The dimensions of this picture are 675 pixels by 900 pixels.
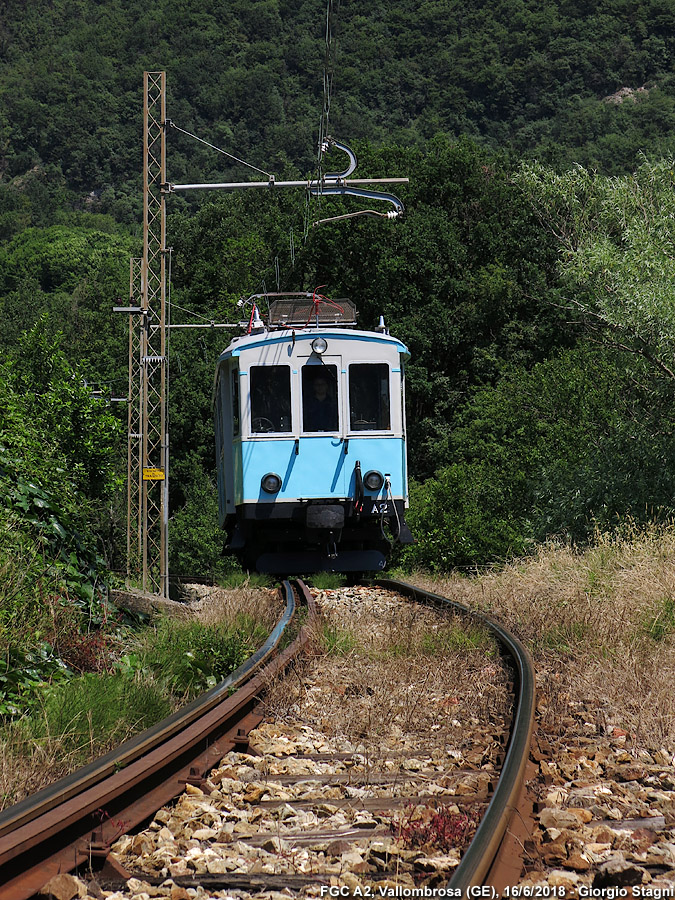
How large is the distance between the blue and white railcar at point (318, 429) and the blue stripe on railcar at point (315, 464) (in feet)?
0.05

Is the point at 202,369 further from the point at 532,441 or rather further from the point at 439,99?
the point at 439,99

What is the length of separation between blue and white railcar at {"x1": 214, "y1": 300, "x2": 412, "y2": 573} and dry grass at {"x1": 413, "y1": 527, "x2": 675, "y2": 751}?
1.93 metres

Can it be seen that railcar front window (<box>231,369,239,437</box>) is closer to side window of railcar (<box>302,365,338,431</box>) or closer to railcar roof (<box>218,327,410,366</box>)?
railcar roof (<box>218,327,410,366</box>)

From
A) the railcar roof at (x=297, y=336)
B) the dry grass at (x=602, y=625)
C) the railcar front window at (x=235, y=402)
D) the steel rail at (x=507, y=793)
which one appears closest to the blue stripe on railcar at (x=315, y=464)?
the railcar front window at (x=235, y=402)

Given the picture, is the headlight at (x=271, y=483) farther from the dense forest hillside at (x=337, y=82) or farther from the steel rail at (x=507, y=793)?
the dense forest hillside at (x=337, y=82)

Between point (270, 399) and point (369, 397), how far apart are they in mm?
1406

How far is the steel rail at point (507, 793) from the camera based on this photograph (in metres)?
3.10

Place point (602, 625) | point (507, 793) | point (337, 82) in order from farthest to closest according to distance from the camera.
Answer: point (337, 82) → point (602, 625) → point (507, 793)

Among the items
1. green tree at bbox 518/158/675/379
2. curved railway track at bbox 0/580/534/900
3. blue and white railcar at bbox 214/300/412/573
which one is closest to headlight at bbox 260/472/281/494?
blue and white railcar at bbox 214/300/412/573

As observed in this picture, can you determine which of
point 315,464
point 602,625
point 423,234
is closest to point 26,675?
point 602,625

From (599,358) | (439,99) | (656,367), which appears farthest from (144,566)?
(439,99)

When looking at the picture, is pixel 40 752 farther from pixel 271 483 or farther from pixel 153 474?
pixel 153 474

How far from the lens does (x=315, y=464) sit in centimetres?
1441

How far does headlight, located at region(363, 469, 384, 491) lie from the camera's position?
1445 centimetres
